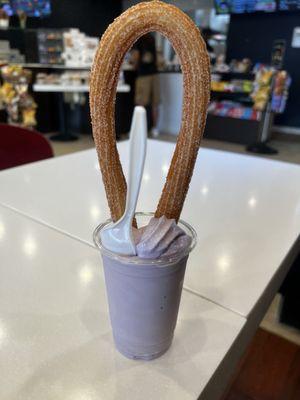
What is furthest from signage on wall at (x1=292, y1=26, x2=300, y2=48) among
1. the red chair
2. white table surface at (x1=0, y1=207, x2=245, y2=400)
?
white table surface at (x1=0, y1=207, x2=245, y2=400)

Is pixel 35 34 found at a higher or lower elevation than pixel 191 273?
higher

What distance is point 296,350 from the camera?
1509 mm

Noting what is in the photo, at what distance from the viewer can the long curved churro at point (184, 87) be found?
1.31 feet

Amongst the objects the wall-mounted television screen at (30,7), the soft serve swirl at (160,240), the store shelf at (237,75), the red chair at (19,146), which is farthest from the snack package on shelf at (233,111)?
the soft serve swirl at (160,240)

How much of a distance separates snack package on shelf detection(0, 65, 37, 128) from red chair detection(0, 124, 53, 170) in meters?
1.79

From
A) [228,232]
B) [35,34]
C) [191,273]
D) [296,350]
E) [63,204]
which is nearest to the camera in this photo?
[191,273]

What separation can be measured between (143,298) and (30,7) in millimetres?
6309

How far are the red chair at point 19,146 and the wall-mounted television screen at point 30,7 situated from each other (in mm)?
4744

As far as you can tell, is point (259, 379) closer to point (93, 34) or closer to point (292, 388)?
point (292, 388)

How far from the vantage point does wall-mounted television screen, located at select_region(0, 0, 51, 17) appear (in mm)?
5395

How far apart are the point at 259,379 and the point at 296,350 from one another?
265 mm

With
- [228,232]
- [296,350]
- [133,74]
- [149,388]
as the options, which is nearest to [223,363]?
[149,388]

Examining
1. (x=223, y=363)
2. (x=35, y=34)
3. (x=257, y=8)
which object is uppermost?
(x=257, y=8)

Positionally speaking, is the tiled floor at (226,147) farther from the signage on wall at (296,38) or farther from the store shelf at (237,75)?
the signage on wall at (296,38)
